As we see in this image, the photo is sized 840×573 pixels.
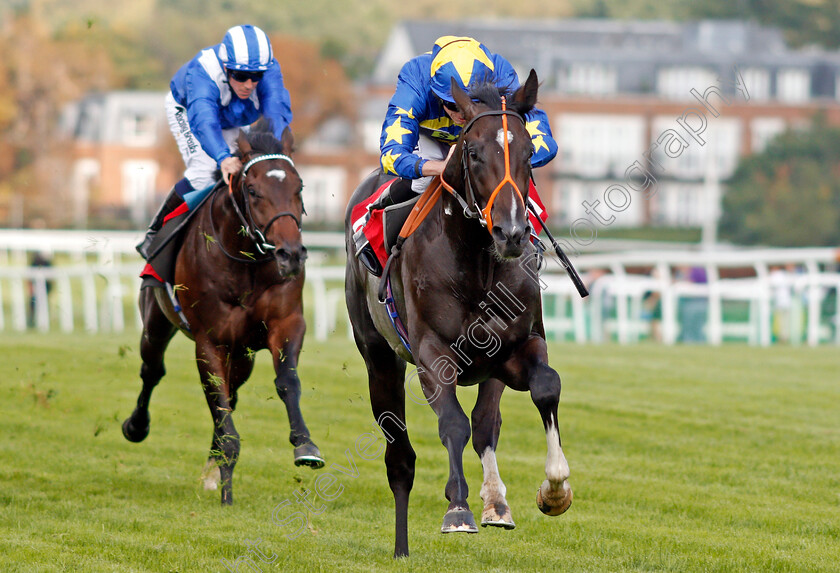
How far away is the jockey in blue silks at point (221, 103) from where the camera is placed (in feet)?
22.5

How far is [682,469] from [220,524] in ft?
10.7

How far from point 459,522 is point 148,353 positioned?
3.82 meters

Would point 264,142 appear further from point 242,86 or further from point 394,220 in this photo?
point 394,220

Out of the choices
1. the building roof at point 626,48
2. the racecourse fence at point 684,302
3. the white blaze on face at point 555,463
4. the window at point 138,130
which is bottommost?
the racecourse fence at point 684,302

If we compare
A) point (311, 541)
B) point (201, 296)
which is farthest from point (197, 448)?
point (311, 541)

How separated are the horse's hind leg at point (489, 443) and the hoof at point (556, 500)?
152 mm

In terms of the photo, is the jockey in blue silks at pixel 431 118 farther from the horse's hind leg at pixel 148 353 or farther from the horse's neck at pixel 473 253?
the horse's hind leg at pixel 148 353

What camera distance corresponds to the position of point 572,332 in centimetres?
1914

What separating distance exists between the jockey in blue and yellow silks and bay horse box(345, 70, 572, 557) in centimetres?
25

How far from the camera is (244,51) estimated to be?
693 cm

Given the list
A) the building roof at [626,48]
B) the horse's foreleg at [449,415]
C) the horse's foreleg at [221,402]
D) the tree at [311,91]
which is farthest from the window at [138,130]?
the horse's foreleg at [449,415]

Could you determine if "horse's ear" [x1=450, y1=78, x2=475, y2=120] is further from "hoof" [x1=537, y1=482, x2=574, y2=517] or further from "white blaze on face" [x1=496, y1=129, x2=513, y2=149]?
"hoof" [x1=537, y1=482, x2=574, y2=517]

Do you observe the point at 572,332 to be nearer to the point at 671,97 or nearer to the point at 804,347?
the point at 804,347

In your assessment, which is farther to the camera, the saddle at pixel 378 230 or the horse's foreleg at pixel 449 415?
the saddle at pixel 378 230
